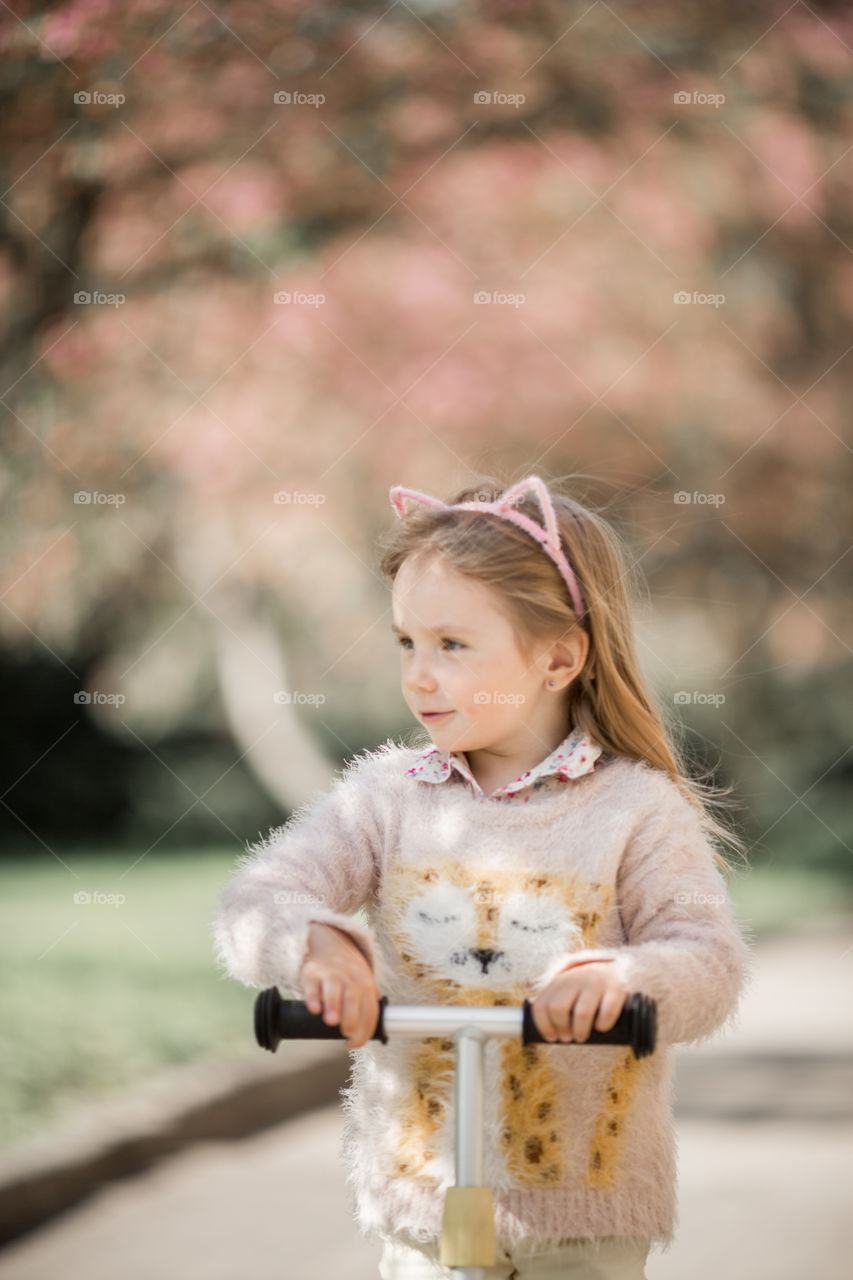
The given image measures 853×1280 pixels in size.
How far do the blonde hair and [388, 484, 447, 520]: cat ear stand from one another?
0.02 meters

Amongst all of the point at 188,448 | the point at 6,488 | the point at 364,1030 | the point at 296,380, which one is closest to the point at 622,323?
the point at 296,380

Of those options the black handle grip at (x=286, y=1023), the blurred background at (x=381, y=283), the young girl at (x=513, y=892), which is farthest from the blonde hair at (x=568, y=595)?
the blurred background at (x=381, y=283)

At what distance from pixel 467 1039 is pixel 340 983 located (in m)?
0.17

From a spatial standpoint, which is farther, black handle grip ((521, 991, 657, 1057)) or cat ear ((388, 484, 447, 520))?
cat ear ((388, 484, 447, 520))

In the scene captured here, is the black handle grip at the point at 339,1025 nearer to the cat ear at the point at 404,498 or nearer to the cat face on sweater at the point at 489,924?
the cat face on sweater at the point at 489,924

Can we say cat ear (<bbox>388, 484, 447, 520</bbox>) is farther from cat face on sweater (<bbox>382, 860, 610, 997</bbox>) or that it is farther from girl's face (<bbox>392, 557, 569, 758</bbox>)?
cat face on sweater (<bbox>382, 860, 610, 997</bbox>)

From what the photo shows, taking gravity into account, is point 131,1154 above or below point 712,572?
below

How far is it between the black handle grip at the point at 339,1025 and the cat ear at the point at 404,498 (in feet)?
2.69

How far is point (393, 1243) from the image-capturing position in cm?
210

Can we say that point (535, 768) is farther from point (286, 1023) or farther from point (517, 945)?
point (286, 1023)

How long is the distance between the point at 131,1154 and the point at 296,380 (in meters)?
3.62

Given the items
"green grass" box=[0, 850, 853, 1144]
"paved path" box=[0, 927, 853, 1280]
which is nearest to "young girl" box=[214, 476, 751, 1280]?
"green grass" box=[0, 850, 853, 1144]

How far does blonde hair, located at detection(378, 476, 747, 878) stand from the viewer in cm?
221

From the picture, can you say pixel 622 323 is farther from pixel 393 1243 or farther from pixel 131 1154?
pixel 393 1243
